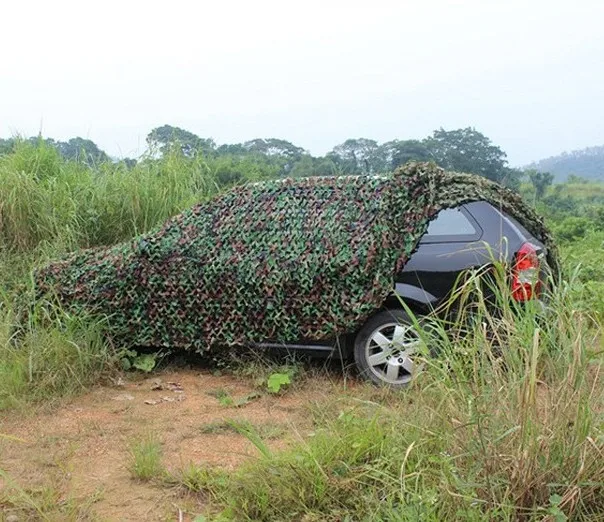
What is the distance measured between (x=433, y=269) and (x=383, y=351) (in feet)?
2.40

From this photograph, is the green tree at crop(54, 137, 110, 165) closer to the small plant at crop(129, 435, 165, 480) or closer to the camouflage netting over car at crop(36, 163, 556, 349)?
the camouflage netting over car at crop(36, 163, 556, 349)

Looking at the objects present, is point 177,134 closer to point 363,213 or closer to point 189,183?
point 189,183

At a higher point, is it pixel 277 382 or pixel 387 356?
pixel 387 356

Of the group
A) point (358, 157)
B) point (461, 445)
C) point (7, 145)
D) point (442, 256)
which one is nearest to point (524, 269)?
point (442, 256)

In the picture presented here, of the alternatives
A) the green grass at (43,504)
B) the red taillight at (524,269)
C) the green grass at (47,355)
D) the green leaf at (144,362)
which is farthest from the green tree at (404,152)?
the green grass at (43,504)

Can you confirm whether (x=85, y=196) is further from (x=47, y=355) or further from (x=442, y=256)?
(x=442, y=256)

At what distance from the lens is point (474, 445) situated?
285cm

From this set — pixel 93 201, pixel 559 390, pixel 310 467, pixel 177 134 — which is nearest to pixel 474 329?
pixel 559 390

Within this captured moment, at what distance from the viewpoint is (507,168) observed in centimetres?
541

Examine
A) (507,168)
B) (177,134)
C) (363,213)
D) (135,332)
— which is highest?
(177,134)

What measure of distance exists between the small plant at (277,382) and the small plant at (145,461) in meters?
1.32

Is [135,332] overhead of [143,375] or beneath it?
overhead

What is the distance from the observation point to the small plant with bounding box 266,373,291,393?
17.4 ft

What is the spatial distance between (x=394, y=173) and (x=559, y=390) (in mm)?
2881
